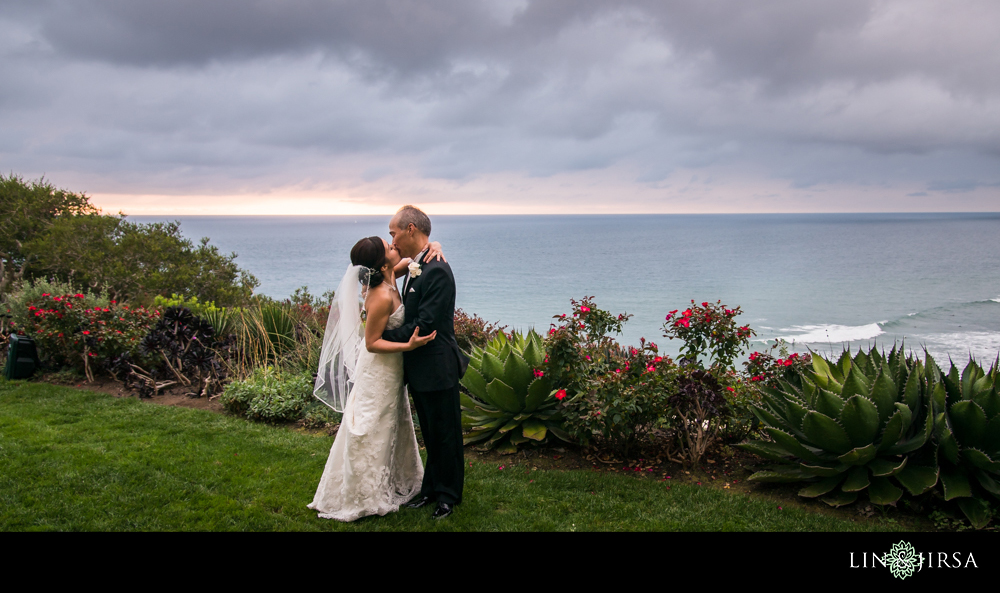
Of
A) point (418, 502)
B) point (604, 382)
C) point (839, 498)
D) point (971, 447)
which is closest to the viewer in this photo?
point (971, 447)

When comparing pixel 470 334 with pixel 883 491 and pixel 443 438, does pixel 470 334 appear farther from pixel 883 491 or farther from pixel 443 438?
pixel 883 491

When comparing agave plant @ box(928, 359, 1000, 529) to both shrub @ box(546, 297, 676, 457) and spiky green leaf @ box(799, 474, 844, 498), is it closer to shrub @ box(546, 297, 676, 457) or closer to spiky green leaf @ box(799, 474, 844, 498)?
spiky green leaf @ box(799, 474, 844, 498)

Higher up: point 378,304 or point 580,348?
point 378,304

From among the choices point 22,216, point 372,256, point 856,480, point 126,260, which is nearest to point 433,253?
point 372,256

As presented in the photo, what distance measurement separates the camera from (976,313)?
3077 cm

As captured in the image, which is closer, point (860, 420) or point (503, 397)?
point (860, 420)

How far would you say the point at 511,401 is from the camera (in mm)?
5996

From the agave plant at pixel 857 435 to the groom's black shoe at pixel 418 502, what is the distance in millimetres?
Answer: 2861

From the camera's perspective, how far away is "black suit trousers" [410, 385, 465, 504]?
4629 mm

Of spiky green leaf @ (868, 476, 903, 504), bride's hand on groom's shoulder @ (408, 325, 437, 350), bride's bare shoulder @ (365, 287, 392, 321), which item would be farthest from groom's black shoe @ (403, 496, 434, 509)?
spiky green leaf @ (868, 476, 903, 504)

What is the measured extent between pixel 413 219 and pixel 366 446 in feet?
6.29
